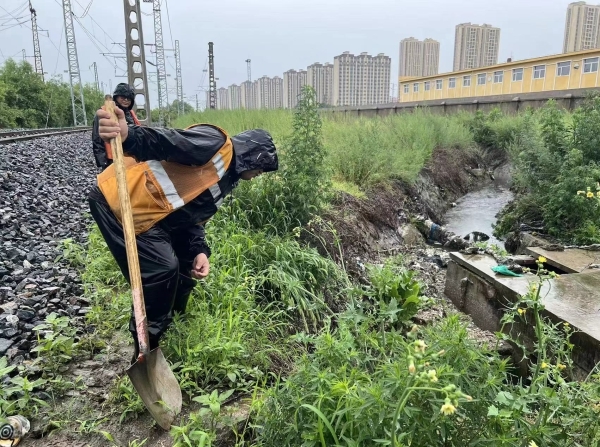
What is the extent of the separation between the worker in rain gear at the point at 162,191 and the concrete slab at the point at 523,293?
1.95 meters

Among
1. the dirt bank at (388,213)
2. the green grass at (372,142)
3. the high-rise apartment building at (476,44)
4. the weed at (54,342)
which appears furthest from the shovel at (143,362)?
the high-rise apartment building at (476,44)

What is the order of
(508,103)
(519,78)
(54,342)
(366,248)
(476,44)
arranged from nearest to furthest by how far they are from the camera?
(54,342)
(366,248)
(508,103)
(519,78)
(476,44)

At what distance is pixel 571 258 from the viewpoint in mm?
4672

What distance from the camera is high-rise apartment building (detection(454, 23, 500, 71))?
60.7 metres

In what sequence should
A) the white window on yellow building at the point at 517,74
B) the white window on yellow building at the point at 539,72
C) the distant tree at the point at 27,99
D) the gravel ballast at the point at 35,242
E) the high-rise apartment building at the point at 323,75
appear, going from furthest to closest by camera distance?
the high-rise apartment building at the point at 323,75 < the distant tree at the point at 27,99 < the white window on yellow building at the point at 517,74 < the white window on yellow building at the point at 539,72 < the gravel ballast at the point at 35,242

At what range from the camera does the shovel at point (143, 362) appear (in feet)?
6.24

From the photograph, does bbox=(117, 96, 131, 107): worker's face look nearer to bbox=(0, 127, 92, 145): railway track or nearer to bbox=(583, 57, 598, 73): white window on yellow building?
bbox=(0, 127, 92, 145): railway track

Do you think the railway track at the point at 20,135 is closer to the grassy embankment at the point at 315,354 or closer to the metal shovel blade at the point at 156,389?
the grassy embankment at the point at 315,354

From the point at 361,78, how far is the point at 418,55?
23747mm

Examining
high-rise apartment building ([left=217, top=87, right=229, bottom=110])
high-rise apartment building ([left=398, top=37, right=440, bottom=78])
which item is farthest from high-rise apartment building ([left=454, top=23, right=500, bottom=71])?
high-rise apartment building ([left=217, top=87, right=229, bottom=110])

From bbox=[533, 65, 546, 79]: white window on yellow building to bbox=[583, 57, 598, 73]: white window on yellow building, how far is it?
2758mm

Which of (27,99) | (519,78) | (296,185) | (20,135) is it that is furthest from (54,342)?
(27,99)

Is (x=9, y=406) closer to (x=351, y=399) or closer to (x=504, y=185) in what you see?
(x=351, y=399)

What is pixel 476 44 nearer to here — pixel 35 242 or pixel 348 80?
pixel 348 80
